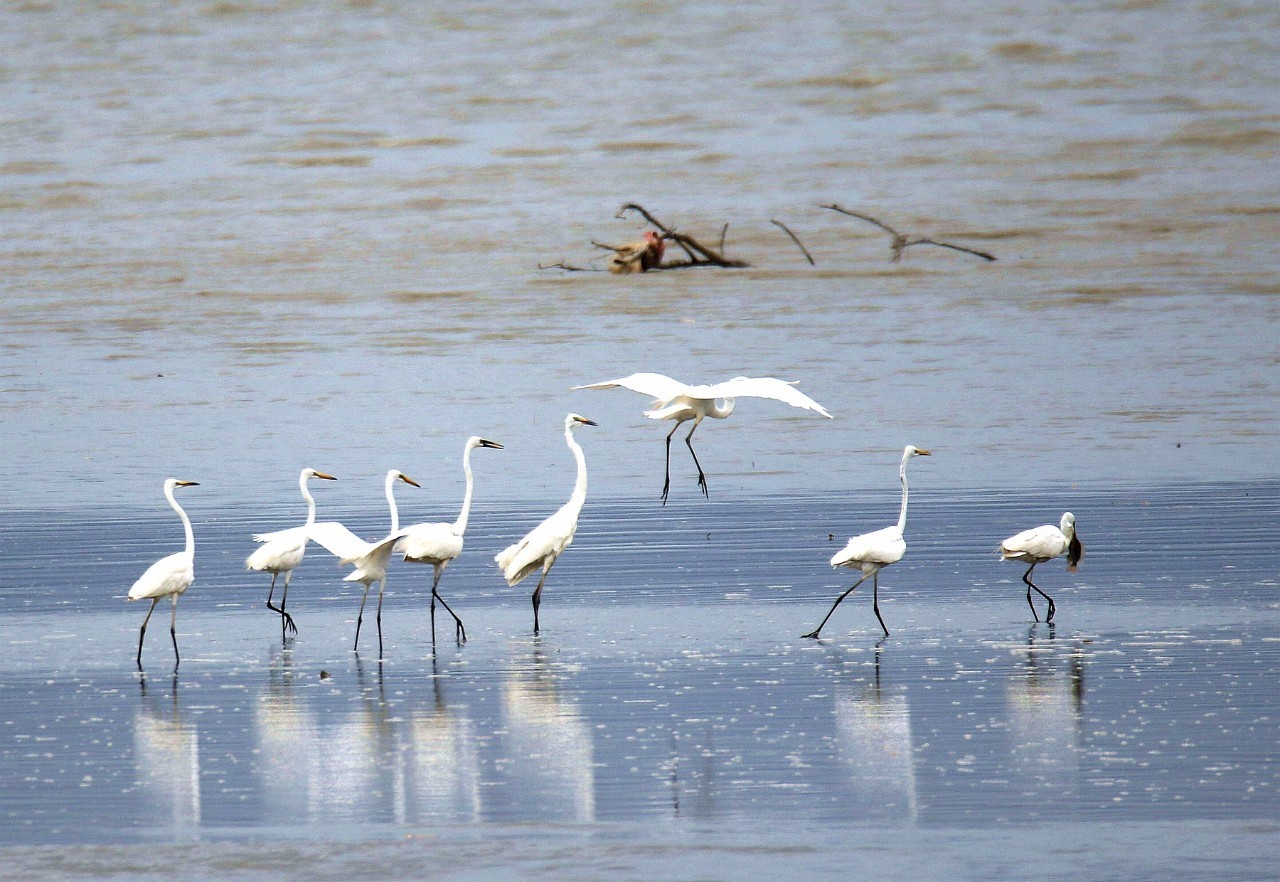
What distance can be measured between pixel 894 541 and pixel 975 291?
1804cm

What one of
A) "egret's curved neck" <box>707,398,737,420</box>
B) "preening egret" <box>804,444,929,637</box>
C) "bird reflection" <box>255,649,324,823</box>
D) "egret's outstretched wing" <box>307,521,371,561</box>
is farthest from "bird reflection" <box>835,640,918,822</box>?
"egret's curved neck" <box>707,398,737,420</box>

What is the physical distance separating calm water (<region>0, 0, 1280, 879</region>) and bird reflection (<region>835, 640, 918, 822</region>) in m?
0.04

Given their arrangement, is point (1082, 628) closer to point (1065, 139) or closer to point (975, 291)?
point (975, 291)

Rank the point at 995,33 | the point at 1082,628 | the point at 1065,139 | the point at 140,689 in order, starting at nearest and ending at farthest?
the point at 140,689 → the point at 1082,628 → the point at 1065,139 → the point at 995,33

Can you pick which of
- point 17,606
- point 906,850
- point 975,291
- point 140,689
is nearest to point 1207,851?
point 906,850

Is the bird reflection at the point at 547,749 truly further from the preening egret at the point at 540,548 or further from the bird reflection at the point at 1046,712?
the preening egret at the point at 540,548

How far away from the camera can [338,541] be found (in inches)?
462

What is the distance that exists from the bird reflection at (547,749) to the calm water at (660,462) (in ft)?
0.09

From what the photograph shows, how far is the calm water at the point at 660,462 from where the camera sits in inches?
311

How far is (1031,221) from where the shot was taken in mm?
35344

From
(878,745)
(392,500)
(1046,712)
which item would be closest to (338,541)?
(392,500)

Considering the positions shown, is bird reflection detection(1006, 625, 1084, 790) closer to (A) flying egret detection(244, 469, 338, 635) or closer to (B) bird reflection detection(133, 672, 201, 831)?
(B) bird reflection detection(133, 672, 201, 831)

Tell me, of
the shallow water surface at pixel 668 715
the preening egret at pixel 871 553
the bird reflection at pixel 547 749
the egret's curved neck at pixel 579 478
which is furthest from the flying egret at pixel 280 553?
the preening egret at pixel 871 553

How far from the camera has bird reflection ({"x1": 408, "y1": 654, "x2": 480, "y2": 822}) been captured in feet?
26.0
